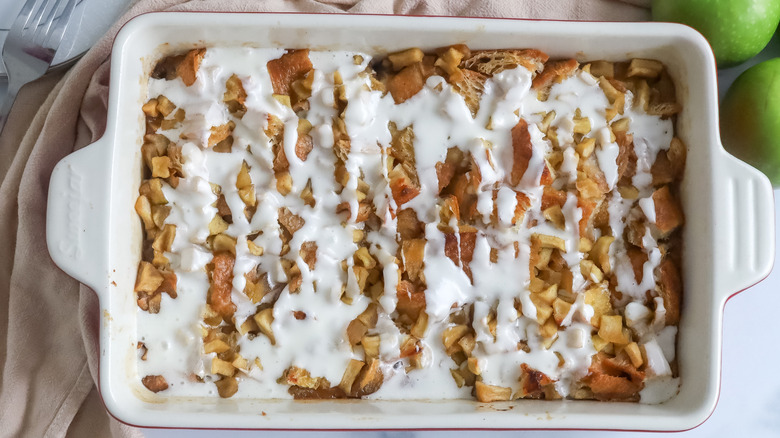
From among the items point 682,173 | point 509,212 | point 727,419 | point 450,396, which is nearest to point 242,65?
point 509,212

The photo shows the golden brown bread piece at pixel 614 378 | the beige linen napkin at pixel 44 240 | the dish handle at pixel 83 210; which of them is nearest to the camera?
Answer: the dish handle at pixel 83 210

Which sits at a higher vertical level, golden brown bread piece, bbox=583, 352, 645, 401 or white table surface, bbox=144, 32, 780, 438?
golden brown bread piece, bbox=583, 352, 645, 401

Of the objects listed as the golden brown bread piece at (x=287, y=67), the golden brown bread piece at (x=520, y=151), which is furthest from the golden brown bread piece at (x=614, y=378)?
the golden brown bread piece at (x=287, y=67)

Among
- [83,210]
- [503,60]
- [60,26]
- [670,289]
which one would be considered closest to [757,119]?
[670,289]

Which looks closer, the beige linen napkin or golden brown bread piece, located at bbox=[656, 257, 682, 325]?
golden brown bread piece, located at bbox=[656, 257, 682, 325]

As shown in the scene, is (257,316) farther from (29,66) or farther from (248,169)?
(29,66)

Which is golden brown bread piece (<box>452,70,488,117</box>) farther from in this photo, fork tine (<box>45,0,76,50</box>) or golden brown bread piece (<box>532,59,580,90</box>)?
fork tine (<box>45,0,76,50</box>)

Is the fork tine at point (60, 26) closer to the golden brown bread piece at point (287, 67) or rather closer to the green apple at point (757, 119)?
the golden brown bread piece at point (287, 67)

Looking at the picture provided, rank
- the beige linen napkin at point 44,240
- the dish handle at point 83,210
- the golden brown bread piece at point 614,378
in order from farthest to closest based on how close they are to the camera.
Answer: the beige linen napkin at point 44,240 → the golden brown bread piece at point 614,378 → the dish handle at point 83,210

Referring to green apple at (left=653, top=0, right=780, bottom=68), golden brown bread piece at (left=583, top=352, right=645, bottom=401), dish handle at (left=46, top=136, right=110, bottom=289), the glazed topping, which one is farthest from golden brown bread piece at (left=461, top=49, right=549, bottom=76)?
dish handle at (left=46, top=136, right=110, bottom=289)
